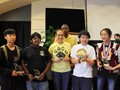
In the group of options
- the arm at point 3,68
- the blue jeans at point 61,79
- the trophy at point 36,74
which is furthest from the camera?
the blue jeans at point 61,79

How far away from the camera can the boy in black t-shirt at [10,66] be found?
2.77m

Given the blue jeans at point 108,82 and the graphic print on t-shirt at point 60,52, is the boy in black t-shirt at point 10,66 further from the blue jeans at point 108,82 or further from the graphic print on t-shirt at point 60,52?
the blue jeans at point 108,82

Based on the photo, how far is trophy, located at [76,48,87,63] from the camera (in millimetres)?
2959

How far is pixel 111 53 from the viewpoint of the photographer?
2.96m

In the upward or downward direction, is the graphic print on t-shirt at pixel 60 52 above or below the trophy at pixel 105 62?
above

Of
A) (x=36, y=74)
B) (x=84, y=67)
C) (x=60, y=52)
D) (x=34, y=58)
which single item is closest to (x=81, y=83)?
(x=84, y=67)

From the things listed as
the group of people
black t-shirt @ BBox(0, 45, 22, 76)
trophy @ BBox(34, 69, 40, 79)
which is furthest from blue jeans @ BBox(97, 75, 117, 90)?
black t-shirt @ BBox(0, 45, 22, 76)

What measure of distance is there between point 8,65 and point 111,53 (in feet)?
4.65

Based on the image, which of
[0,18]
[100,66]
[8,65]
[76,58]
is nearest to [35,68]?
[8,65]

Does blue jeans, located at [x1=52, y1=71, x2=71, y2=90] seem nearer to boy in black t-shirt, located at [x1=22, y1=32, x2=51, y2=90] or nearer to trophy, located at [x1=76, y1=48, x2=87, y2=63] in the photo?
boy in black t-shirt, located at [x1=22, y1=32, x2=51, y2=90]

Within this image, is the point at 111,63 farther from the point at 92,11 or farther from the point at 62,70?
the point at 92,11

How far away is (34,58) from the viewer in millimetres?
3062

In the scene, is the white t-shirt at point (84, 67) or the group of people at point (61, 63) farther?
the white t-shirt at point (84, 67)

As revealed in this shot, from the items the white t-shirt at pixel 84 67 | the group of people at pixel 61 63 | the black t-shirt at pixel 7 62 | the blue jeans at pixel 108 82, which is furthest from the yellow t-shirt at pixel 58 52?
the black t-shirt at pixel 7 62
